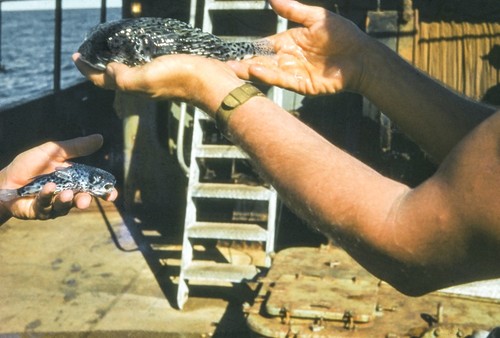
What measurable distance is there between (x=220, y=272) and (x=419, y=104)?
13.3 ft

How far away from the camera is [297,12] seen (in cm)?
305

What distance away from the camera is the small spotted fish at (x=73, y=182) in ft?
10.3

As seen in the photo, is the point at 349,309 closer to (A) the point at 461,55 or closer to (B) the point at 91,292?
(A) the point at 461,55

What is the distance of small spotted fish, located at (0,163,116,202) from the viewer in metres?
3.14

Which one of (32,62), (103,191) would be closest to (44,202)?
(103,191)

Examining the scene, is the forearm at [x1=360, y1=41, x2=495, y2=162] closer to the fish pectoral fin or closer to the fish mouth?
the fish mouth

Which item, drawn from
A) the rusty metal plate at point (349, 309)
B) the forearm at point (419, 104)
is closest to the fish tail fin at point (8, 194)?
the forearm at point (419, 104)

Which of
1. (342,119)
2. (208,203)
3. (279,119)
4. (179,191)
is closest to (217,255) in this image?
(208,203)

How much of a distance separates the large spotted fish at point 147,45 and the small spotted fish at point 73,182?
23.4 inches

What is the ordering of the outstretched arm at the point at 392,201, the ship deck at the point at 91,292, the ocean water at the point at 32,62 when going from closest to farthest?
the outstretched arm at the point at 392,201 → the ship deck at the point at 91,292 → the ocean water at the point at 32,62

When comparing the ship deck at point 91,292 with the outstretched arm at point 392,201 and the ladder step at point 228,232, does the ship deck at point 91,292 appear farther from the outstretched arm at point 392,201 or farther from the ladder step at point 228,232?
the outstretched arm at point 392,201

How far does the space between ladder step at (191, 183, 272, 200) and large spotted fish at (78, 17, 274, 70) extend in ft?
9.48

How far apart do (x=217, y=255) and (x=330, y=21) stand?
5.11m

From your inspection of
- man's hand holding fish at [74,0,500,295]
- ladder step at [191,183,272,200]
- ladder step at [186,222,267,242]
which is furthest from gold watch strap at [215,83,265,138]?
ladder step at [186,222,267,242]
